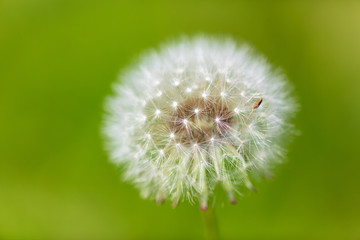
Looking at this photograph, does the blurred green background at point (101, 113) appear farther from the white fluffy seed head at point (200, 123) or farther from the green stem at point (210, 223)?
the white fluffy seed head at point (200, 123)

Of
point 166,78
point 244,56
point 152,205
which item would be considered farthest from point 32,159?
point 244,56

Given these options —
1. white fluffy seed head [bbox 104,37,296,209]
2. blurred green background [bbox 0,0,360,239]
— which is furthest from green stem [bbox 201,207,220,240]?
blurred green background [bbox 0,0,360,239]

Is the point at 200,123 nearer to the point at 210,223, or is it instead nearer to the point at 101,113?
the point at 210,223

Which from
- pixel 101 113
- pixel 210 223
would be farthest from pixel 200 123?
pixel 101 113

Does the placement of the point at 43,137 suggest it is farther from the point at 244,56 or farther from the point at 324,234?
the point at 324,234

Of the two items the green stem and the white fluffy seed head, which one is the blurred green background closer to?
the green stem

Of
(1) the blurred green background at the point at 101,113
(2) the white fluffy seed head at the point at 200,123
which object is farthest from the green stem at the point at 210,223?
(1) the blurred green background at the point at 101,113
